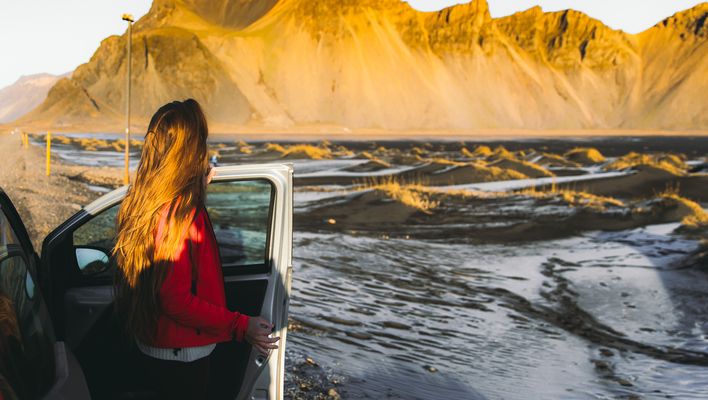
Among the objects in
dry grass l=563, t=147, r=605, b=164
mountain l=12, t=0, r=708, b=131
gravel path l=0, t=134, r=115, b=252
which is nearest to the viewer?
gravel path l=0, t=134, r=115, b=252

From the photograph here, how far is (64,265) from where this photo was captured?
3246mm

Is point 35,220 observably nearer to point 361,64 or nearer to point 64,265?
point 64,265

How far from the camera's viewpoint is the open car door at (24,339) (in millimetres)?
1687

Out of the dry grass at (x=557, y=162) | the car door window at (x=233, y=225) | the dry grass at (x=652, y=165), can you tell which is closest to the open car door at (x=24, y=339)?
the car door window at (x=233, y=225)

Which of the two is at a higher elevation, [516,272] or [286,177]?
[286,177]

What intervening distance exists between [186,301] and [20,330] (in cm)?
50

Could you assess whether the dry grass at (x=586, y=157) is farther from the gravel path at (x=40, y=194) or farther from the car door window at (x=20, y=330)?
the car door window at (x=20, y=330)

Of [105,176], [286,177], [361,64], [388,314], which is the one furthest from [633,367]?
[361,64]

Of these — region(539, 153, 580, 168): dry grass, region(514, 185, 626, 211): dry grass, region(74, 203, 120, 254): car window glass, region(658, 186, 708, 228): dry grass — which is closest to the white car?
region(74, 203, 120, 254): car window glass

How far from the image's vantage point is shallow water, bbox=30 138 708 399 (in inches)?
227

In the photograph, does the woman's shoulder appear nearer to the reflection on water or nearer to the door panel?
the door panel

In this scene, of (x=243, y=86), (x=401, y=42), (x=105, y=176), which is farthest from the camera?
(x=401, y=42)

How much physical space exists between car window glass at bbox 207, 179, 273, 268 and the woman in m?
4.84

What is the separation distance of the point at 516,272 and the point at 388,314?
353 cm
